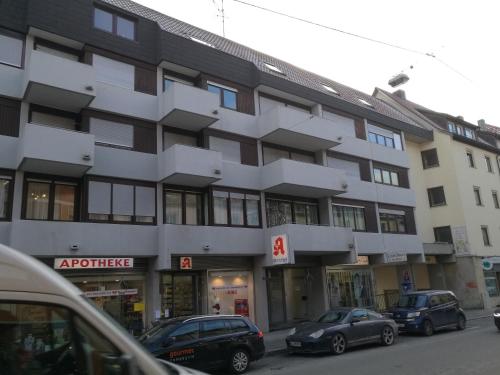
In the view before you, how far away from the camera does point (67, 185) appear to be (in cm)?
1761

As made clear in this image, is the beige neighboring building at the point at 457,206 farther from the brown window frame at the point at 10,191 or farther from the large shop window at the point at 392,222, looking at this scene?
the brown window frame at the point at 10,191

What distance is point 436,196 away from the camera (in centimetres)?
3562

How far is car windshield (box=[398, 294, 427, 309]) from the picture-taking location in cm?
1850

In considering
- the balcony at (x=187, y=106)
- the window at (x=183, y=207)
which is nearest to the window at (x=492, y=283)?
the window at (x=183, y=207)

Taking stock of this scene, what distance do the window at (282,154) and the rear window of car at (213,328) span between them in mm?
12854

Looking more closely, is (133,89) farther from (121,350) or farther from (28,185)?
(121,350)

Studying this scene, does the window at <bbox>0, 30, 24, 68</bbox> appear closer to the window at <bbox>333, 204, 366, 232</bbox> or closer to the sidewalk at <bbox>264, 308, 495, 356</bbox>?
the sidewalk at <bbox>264, 308, 495, 356</bbox>

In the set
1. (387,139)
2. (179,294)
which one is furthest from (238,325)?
(387,139)

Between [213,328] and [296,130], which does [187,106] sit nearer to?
[296,130]

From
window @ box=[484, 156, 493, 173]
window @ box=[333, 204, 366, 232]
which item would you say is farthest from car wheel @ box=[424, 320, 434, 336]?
window @ box=[484, 156, 493, 173]

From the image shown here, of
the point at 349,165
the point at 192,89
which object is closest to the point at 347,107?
the point at 349,165

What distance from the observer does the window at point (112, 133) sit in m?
18.4

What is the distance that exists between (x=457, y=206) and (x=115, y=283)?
86.3 ft

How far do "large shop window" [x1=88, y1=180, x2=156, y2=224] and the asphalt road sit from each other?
785 centimetres
